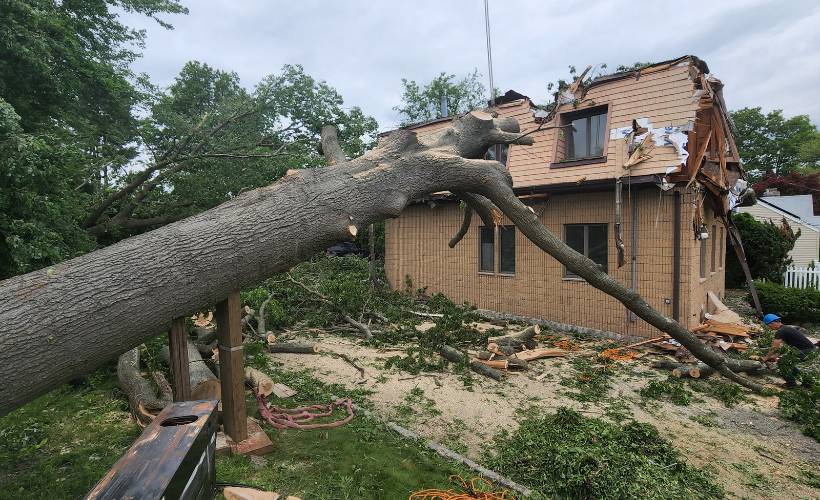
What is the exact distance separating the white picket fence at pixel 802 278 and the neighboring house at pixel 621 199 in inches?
177

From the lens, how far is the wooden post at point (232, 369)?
3738mm

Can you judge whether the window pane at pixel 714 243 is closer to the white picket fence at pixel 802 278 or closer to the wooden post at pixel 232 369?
the white picket fence at pixel 802 278

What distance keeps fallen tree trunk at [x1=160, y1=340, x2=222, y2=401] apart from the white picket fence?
17233mm

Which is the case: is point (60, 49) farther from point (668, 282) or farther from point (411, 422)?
point (668, 282)

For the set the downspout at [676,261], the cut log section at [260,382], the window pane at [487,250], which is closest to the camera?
the cut log section at [260,382]

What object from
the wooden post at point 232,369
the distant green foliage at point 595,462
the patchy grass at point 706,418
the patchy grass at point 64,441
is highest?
the wooden post at point 232,369

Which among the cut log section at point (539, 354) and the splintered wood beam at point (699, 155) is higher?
the splintered wood beam at point (699, 155)

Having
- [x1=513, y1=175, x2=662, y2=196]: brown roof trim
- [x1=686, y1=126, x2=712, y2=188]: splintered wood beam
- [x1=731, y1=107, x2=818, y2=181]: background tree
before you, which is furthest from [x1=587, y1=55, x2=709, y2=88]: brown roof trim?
[x1=731, y1=107, x2=818, y2=181]: background tree

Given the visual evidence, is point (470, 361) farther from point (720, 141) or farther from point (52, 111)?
point (52, 111)

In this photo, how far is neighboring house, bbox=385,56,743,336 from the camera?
8156mm

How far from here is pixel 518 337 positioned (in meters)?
8.02

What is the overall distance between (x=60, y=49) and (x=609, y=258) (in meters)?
11.3

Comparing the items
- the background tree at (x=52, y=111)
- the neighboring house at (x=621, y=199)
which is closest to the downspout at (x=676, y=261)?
the neighboring house at (x=621, y=199)

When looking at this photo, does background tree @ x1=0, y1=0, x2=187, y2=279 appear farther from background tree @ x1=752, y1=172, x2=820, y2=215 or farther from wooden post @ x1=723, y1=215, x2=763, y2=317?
background tree @ x1=752, y1=172, x2=820, y2=215
